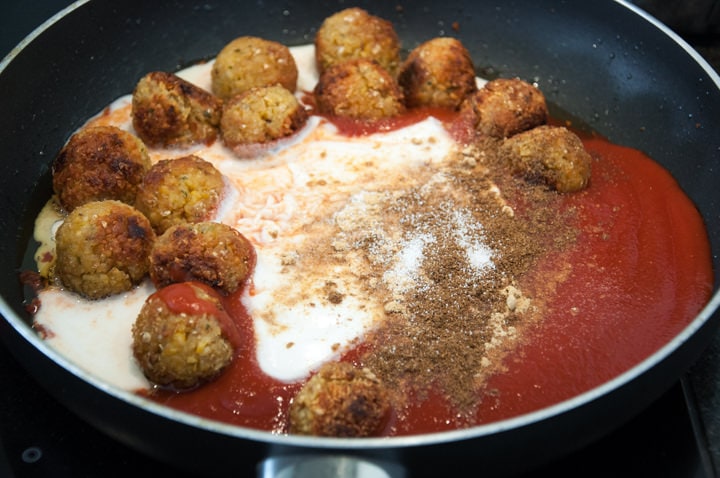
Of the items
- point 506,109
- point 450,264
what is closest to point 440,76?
point 506,109

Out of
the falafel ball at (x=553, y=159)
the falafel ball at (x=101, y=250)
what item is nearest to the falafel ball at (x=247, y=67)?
the falafel ball at (x=101, y=250)

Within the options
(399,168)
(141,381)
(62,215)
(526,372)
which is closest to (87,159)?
(62,215)

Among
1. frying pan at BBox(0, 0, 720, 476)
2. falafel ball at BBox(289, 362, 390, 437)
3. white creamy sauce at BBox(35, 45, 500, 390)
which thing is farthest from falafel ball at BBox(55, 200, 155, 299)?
falafel ball at BBox(289, 362, 390, 437)

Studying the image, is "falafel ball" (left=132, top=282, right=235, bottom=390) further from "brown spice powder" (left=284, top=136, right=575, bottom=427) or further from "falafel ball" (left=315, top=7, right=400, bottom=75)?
"falafel ball" (left=315, top=7, right=400, bottom=75)

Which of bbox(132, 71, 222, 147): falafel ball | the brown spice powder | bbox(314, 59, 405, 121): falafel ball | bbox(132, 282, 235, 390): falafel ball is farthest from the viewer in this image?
bbox(314, 59, 405, 121): falafel ball

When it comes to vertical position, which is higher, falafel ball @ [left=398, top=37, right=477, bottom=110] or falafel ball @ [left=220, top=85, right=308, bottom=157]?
falafel ball @ [left=398, top=37, right=477, bottom=110]

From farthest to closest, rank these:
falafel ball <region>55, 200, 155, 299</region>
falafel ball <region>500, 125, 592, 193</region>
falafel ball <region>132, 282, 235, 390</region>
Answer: falafel ball <region>500, 125, 592, 193</region> → falafel ball <region>55, 200, 155, 299</region> → falafel ball <region>132, 282, 235, 390</region>

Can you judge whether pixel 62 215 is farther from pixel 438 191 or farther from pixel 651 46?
pixel 651 46

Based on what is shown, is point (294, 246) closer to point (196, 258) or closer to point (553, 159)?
point (196, 258)
